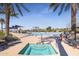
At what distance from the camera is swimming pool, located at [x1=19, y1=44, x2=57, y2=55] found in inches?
186

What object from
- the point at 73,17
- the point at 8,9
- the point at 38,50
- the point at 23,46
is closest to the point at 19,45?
the point at 23,46

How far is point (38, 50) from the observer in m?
4.81

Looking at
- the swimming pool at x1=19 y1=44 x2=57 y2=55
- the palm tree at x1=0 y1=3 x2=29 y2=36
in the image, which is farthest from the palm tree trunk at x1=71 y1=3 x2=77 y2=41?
the palm tree at x1=0 y1=3 x2=29 y2=36

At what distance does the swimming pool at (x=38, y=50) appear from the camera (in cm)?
473

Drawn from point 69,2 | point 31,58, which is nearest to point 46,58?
point 31,58

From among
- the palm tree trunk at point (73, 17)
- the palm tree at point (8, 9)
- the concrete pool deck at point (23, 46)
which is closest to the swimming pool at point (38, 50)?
the concrete pool deck at point (23, 46)

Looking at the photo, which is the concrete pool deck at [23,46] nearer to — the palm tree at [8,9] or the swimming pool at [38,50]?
the swimming pool at [38,50]

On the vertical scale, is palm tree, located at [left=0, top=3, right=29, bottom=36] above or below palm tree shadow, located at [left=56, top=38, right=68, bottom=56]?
above

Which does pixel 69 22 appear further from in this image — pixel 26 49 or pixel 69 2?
pixel 26 49

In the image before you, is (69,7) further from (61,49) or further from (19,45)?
(19,45)

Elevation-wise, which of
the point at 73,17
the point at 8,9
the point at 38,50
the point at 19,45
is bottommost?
the point at 38,50

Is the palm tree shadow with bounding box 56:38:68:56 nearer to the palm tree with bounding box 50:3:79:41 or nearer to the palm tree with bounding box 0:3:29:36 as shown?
the palm tree with bounding box 50:3:79:41

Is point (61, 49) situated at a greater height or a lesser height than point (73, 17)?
lesser

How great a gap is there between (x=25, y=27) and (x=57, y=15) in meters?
0.76
